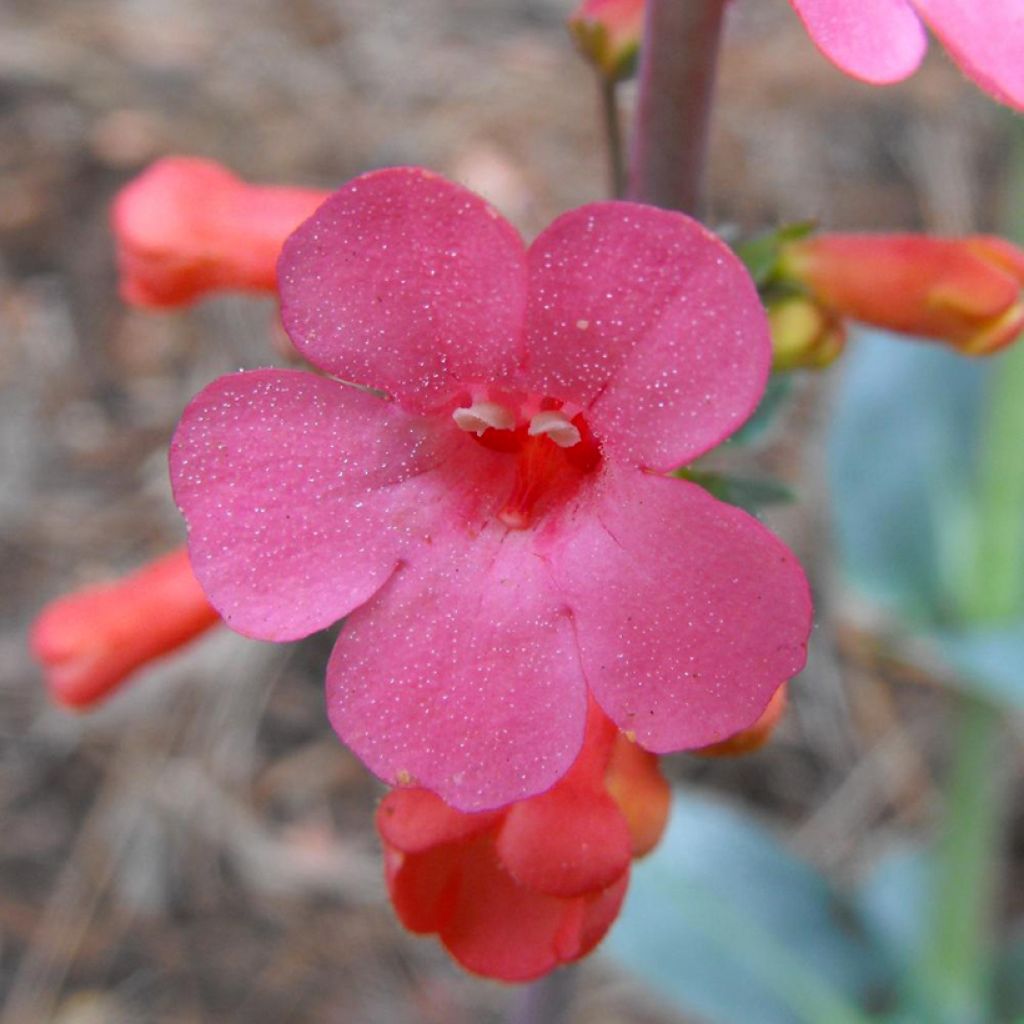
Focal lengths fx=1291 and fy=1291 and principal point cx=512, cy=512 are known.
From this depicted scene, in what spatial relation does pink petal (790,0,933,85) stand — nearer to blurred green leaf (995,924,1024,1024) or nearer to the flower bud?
the flower bud

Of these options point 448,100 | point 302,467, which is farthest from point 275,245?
point 448,100

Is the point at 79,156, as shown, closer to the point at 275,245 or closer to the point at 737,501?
the point at 275,245

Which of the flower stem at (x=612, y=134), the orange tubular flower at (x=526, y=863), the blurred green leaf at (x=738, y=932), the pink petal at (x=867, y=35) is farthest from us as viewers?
the blurred green leaf at (x=738, y=932)

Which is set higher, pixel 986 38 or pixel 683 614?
pixel 986 38

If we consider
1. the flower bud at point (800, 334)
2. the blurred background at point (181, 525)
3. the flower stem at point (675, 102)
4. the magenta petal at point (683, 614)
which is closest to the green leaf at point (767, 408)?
the flower bud at point (800, 334)

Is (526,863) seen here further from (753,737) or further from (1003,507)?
(1003,507)

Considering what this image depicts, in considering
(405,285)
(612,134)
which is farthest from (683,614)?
(612,134)

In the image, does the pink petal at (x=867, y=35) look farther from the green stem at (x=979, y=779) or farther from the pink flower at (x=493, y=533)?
the green stem at (x=979, y=779)
